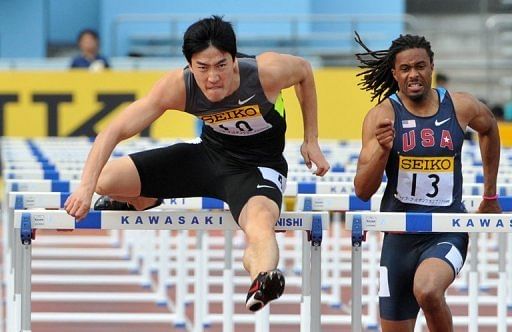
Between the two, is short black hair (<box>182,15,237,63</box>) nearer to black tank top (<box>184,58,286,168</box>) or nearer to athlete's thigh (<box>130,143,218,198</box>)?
black tank top (<box>184,58,286,168</box>)

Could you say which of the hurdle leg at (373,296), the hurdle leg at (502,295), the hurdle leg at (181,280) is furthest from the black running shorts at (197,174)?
the hurdle leg at (373,296)

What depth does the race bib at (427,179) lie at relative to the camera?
7.40 m

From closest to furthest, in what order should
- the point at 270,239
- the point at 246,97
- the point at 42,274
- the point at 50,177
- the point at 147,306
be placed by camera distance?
the point at 270,239 < the point at 246,97 < the point at 50,177 < the point at 147,306 < the point at 42,274

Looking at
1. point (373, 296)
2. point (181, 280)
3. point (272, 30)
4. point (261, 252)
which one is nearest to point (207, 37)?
point (261, 252)

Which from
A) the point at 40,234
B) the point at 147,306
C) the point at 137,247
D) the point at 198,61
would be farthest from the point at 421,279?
the point at 40,234

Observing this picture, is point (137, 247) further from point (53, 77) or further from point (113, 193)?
point (113, 193)

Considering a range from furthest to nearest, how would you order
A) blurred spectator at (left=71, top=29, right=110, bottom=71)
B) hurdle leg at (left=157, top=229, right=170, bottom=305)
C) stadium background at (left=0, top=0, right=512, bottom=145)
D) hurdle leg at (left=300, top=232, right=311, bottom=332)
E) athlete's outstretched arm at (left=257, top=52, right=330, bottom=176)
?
stadium background at (left=0, top=0, right=512, bottom=145), blurred spectator at (left=71, top=29, right=110, bottom=71), hurdle leg at (left=157, top=229, right=170, bottom=305), athlete's outstretched arm at (left=257, top=52, right=330, bottom=176), hurdle leg at (left=300, top=232, right=311, bottom=332)

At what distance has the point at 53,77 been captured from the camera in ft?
64.8

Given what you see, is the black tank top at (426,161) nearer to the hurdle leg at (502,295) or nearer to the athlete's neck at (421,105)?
the athlete's neck at (421,105)

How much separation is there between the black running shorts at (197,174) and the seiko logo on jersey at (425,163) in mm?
628

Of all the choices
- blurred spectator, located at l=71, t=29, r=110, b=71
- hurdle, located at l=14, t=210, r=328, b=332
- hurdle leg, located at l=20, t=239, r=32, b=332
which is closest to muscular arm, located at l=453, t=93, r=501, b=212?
hurdle, located at l=14, t=210, r=328, b=332

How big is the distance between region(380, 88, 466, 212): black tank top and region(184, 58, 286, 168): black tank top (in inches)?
23.3

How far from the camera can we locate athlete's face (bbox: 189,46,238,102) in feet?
22.9

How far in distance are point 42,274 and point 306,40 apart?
11831 mm
